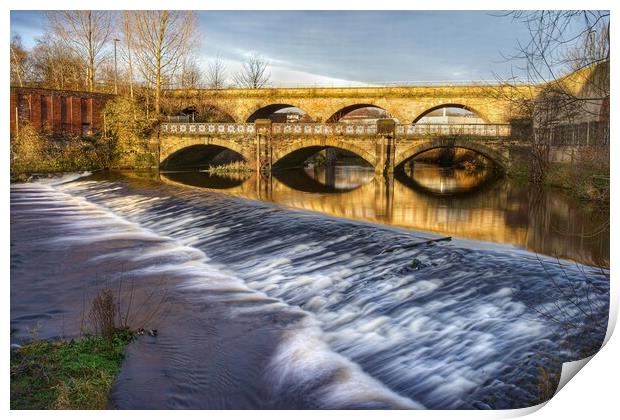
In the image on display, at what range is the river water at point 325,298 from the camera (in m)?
4.79

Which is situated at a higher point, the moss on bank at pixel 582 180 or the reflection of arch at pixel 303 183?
the moss on bank at pixel 582 180

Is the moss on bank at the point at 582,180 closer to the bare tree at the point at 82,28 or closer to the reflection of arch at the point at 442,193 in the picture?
the reflection of arch at the point at 442,193

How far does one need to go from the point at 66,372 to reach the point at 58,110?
48.8ft

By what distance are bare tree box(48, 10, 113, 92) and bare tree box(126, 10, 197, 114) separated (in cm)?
537

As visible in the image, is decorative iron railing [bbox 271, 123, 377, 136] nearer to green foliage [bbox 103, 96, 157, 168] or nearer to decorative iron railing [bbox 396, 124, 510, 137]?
decorative iron railing [bbox 396, 124, 510, 137]

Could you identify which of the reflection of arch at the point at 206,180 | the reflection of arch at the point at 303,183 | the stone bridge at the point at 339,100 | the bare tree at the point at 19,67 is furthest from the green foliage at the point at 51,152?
the reflection of arch at the point at 303,183

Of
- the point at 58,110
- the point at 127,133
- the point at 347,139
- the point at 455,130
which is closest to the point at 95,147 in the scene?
the point at 127,133

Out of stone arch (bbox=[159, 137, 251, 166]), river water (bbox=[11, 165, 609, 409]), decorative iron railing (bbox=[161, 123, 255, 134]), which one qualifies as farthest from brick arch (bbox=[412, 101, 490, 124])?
river water (bbox=[11, 165, 609, 409])

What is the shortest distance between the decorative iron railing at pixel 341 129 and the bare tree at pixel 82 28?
8.31m

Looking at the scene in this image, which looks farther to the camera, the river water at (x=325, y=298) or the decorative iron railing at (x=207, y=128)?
the decorative iron railing at (x=207, y=128)
